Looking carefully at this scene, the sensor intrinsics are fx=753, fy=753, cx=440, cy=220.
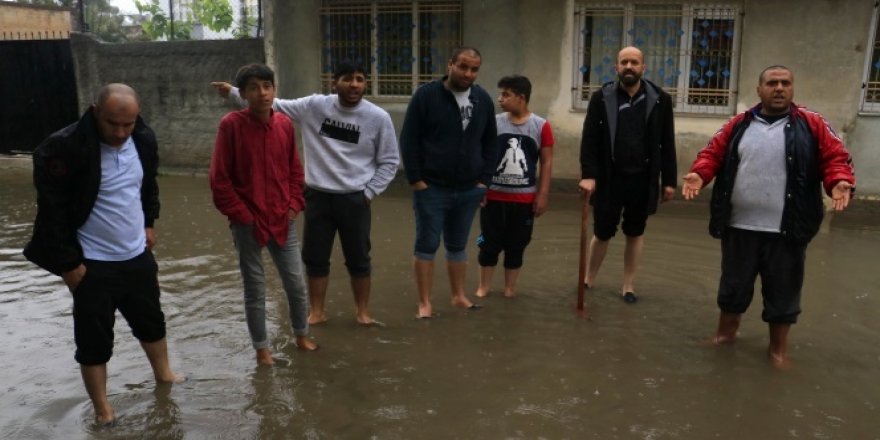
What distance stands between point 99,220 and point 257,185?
90 centimetres

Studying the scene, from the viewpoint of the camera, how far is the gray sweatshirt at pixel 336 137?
4.64 meters

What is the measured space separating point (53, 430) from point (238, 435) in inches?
34.8

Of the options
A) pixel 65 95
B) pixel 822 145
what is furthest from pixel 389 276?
pixel 65 95

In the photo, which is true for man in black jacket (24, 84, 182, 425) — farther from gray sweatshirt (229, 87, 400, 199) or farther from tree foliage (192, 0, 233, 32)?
tree foliage (192, 0, 233, 32)

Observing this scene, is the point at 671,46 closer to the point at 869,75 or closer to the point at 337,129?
the point at 869,75

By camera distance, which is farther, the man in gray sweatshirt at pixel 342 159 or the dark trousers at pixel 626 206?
the dark trousers at pixel 626 206

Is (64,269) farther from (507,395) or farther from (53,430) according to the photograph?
(507,395)

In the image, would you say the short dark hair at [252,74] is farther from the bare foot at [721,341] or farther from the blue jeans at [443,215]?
the bare foot at [721,341]

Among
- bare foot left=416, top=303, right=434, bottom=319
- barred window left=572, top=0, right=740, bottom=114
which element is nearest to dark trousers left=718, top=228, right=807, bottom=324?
bare foot left=416, top=303, right=434, bottom=319

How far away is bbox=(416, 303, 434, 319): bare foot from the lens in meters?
5.14

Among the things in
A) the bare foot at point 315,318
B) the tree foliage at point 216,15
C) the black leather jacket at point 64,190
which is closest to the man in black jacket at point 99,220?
the black leather jacket at point 64,190

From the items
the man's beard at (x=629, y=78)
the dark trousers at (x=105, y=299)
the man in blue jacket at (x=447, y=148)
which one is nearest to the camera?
the dark trousers at (x=105, y=299)

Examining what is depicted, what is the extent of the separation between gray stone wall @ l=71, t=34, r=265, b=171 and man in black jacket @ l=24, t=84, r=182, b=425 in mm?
7827

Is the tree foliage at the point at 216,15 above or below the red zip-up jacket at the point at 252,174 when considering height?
above
